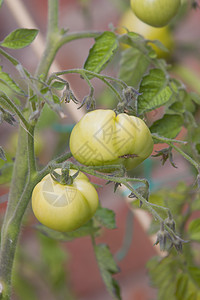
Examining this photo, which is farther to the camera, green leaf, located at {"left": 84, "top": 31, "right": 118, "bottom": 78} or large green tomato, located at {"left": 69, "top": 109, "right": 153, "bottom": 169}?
green leaf, located at {"left": 84, "top": 31, "right": 118, "bottom": 78}

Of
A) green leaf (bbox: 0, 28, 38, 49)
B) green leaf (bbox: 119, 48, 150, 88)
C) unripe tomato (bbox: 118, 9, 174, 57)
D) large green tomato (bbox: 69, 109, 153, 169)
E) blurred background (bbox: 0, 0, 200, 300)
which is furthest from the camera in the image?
blurred background (bbox: 0, 0, 200, 300)

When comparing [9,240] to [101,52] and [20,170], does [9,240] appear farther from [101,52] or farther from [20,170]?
[101,52]

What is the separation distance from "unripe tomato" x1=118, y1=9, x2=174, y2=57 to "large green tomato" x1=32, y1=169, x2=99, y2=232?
54cm

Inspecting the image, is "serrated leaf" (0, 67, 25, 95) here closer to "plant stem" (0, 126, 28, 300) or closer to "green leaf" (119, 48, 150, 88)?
"plant stem" (0, 126, 28, 300)

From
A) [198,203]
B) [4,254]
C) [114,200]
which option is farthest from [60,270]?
[4,254]

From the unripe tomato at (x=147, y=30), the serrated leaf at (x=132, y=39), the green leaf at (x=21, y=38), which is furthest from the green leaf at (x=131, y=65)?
the unripe tomato at (x=147, y=30)

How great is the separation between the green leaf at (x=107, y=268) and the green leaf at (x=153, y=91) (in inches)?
8.6

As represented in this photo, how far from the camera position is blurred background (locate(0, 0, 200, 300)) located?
1079 millimetres

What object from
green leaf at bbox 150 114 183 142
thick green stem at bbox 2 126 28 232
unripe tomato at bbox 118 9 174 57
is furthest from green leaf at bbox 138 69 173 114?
unripe tomato at bbox 118 9 174 57

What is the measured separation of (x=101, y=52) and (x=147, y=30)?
1.55 ft

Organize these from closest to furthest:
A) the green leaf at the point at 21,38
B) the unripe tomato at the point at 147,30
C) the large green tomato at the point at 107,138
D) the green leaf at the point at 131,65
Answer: the large green tomato at the point at 107,138 < the green leaf at the point at 21,38 < the green leaf at the point at 131,65 < the unripe tomato at the point at 147,30

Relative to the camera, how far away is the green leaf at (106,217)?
598 mm

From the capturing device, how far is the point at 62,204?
40 centimetres

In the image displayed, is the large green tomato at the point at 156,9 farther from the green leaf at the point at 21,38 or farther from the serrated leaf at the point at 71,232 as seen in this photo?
the serrated leaf at the point at 71,232
